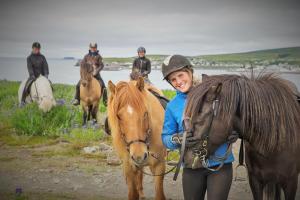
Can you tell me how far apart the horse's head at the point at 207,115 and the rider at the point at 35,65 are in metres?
8.31

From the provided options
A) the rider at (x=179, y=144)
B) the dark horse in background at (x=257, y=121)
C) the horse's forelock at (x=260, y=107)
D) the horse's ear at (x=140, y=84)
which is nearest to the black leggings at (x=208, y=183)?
the rider at (x=179, y=144)

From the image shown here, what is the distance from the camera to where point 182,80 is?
2908 millimetres

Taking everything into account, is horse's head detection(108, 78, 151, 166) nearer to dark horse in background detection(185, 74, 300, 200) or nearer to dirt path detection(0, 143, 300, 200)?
dark horse in background detection(185, 74, 300, 200)

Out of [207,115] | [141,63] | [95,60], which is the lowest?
[207,115]

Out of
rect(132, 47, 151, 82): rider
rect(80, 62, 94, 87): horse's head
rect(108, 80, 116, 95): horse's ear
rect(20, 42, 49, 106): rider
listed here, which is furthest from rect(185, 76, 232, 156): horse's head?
rect(20, 42, 49, 106): rider

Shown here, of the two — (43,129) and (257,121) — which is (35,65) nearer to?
(43,129)

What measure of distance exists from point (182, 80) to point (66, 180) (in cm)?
365

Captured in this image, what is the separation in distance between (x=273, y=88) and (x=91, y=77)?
7.98 meters

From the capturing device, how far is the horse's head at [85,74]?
9.97 meters

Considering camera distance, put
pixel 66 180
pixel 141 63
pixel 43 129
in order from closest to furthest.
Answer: pixel 66 180 → pixel 43 129 → pixel 141 63

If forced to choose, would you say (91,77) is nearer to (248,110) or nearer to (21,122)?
(21,122)

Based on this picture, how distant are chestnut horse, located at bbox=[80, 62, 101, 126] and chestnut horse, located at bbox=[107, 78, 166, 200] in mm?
6096

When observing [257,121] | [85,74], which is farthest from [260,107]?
[85,74]

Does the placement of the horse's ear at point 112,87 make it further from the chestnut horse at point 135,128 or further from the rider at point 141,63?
the rider at point 141,63
